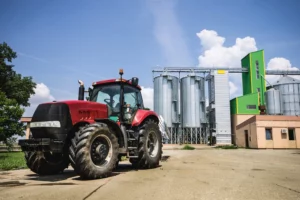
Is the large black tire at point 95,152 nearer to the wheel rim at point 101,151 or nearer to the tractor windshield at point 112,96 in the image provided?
the wheel rim at point 101,151

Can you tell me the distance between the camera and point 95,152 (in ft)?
17.3

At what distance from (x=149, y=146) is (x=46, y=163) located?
3.24 m

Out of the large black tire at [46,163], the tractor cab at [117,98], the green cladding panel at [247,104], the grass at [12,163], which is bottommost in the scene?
the grass at [12,163]

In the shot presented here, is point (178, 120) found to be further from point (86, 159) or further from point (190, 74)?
point (86, 159)

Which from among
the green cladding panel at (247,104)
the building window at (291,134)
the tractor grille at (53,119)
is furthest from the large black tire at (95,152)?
the green cladding panel at (247,104)

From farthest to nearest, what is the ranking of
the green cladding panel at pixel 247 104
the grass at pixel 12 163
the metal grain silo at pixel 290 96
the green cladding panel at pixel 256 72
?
the green cladding panel at pixel 256 72 < the metal grain silo at pixel 290 96 < the green cladding panel at pixel 247 104 < the grass at pixel 12 163

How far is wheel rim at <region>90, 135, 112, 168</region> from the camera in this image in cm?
528

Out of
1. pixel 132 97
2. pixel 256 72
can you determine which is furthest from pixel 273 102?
pixel 132 97

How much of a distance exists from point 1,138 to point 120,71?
14920 millimetres

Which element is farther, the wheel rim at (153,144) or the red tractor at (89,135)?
the wheel rim at (153,144)

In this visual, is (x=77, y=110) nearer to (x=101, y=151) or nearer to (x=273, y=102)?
(x=101, y=151)

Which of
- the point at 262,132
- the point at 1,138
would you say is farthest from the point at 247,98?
the point at 1,138

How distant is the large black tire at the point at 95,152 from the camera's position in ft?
15.7

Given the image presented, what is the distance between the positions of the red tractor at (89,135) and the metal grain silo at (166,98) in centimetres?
3008
